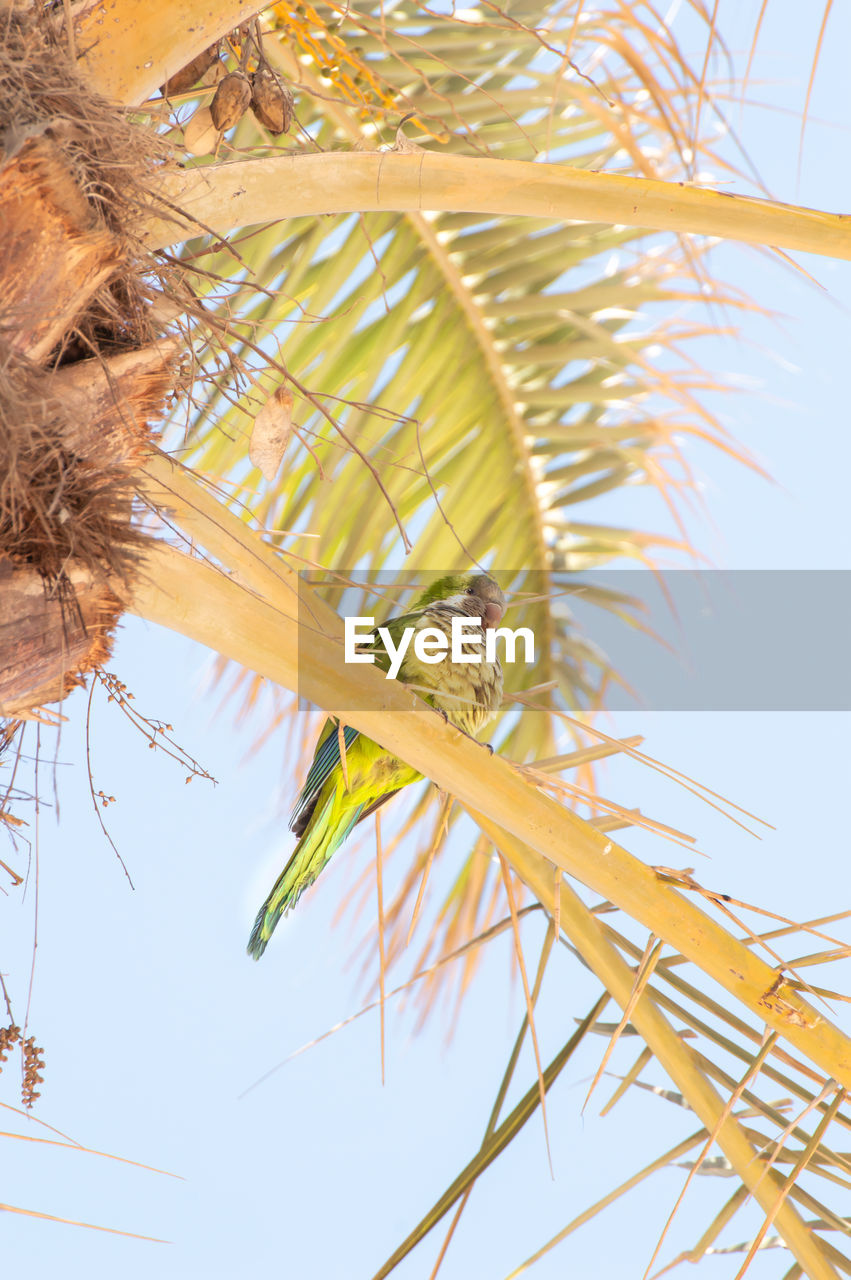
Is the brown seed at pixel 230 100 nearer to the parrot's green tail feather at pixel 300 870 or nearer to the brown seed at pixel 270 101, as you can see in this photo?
the brown seed at pixel 270 101

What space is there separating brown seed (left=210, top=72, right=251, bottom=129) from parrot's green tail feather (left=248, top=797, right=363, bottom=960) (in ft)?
2.82

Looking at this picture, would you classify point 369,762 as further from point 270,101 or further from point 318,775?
point 270,101

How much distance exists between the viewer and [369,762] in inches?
59.6

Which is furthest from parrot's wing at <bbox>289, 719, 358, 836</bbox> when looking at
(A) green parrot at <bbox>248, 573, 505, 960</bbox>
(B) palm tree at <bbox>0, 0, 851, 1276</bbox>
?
(B) palm tree at <bbox>0, 0, 851, 1276</bbox>

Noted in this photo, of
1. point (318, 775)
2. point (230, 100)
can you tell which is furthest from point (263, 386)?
point (318, 775)

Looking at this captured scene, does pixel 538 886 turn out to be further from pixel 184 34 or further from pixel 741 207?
pixel 184 34

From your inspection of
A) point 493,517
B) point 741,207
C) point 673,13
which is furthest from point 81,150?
point 493,517

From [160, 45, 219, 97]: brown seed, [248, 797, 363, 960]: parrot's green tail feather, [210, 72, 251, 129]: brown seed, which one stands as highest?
[160, 45, 219, 97]: brown seed

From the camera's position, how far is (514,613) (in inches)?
71.9

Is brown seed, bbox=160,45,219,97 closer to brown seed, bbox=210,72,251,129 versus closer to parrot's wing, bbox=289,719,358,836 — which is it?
brown seed, bbox=210,72,251,129

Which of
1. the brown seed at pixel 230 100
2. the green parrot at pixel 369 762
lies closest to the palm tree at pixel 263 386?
the brown seed at pixel 230 100

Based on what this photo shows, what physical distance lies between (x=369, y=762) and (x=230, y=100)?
862 mm

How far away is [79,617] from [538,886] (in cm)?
52

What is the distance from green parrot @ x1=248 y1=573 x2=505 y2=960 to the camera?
4.63 ft
